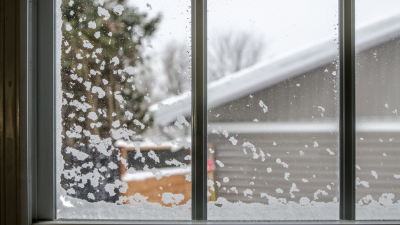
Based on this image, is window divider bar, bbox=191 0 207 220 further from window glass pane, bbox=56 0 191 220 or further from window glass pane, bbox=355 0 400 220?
window glass pane, bbox=355 0 400 220

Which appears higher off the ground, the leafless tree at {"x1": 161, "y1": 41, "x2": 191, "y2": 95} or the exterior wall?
the leafless tree at {"x1": 161, "y1": 41, "x2": 191, "y2": 95}

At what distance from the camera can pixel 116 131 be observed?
123cm

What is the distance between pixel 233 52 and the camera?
4.04ft

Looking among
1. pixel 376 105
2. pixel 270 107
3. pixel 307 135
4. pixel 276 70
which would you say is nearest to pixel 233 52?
pixel 276 70

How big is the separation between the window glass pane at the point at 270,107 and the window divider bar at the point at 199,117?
0.12 feet

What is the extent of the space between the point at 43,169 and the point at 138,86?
0.65 meters

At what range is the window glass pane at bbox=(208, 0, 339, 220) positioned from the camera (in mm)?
1237

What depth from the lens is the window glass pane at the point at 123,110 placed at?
1.23 m

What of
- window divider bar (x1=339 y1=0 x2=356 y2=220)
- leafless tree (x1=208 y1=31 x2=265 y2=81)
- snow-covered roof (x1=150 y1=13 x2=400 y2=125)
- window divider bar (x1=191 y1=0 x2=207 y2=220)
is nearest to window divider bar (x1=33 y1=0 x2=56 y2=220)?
snow-covered roof (x1=150 y1=13 x2=400 y2=125)

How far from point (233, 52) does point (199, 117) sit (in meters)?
0.38

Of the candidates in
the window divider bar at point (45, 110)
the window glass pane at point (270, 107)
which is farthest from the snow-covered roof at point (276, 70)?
the window divider bar at point (45, 110)

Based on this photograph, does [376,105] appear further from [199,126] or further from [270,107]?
[199,126]

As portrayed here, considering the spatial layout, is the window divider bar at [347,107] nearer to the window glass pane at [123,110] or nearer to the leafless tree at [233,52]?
the leafless tree at [233,52]

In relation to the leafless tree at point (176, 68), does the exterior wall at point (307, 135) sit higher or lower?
lower
